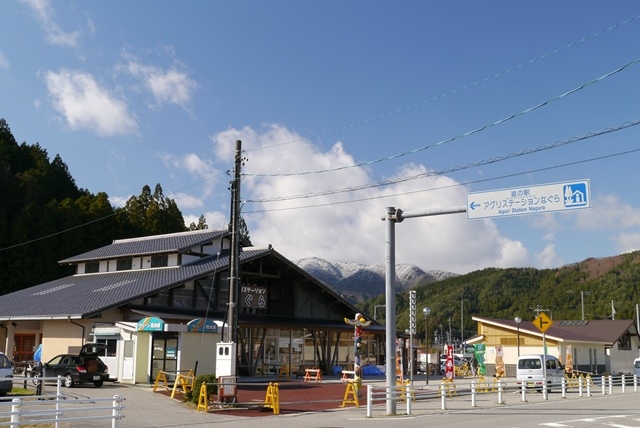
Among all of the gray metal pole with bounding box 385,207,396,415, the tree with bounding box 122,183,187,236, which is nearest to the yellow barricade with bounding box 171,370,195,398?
the gray metal pole with bounding box 385,207,396,415

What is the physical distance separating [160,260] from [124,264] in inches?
132

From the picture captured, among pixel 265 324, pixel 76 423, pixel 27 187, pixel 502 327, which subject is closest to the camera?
pixel 76 423

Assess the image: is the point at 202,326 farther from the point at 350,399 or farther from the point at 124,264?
the point at 124,264

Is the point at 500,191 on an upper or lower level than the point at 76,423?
upper

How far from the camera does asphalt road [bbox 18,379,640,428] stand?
641 inches

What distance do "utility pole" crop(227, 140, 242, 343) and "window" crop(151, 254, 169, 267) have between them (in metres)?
17.3

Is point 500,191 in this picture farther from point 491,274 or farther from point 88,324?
point 491,274

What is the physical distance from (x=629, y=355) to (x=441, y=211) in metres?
46.4

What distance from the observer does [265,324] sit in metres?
36.1

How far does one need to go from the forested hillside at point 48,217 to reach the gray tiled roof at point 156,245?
18.0 metres

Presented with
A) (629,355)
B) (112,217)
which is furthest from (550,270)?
(112,217)

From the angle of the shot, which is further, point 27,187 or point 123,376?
point 27,187

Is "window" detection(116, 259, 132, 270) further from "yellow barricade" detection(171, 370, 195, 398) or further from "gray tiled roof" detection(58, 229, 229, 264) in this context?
"yellow barricade" detection(171, 370, 195, 398)

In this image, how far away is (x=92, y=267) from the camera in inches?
1710
